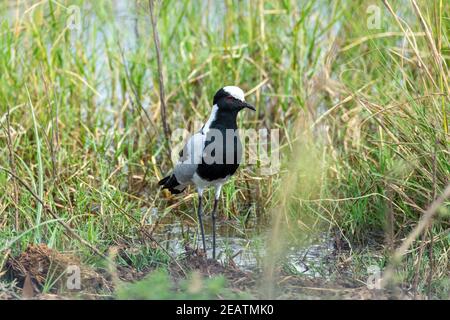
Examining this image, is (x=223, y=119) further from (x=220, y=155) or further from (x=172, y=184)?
(x=172, y=184)

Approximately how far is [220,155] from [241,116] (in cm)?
155

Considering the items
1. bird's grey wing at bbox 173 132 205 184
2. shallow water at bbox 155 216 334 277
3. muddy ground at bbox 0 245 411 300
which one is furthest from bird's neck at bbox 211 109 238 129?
muddy ground at bbox 0 245 411 300

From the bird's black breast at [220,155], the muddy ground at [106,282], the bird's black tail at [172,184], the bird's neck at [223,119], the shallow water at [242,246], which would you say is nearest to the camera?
the muddy ground at [106,282]

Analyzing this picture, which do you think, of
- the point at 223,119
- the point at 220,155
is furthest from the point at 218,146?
the point at 223,119

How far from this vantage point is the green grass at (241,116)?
17.0 ft

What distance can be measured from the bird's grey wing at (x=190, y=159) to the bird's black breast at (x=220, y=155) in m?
0.05

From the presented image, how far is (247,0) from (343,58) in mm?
983

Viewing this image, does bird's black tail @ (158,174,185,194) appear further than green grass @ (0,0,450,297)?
Yes

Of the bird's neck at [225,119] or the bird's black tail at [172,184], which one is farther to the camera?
the bird's black tail at [172,184]

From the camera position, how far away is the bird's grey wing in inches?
214

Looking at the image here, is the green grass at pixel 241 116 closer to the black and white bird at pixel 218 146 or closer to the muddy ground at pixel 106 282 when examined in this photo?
the muddy ground at pixel 106 282

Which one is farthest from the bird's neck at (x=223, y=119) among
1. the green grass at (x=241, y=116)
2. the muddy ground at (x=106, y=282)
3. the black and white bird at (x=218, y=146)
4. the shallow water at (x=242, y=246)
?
the muddy ground at (x=106, y=282)

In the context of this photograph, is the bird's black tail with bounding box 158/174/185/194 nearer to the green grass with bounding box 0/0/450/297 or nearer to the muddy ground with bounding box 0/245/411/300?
the green grass with bounding box 0/0/450/297

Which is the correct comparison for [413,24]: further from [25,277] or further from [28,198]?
[25,277]
